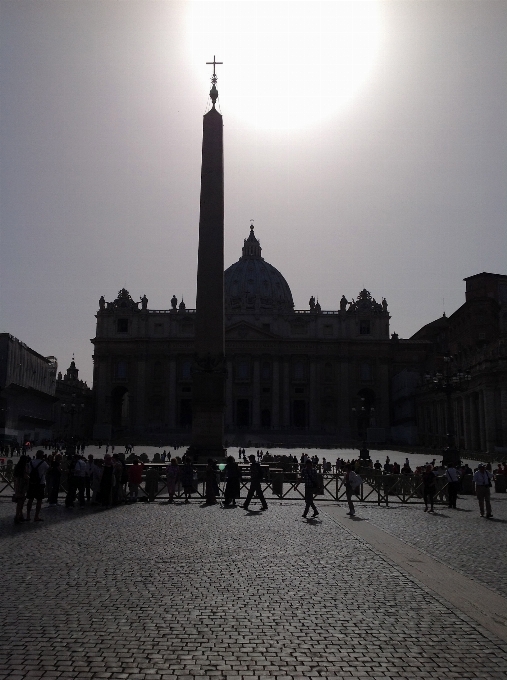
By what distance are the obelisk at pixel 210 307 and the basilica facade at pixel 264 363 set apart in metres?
59.7

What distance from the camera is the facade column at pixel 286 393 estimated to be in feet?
283

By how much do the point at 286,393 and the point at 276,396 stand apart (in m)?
1.39

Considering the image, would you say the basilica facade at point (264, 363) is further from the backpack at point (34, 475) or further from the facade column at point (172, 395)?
the backpack at point (34, 475)

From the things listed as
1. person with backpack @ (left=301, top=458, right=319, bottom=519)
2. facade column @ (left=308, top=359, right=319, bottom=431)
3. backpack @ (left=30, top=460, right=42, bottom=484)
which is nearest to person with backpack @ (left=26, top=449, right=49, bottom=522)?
backpack @ (left=30, top=460, right=42, bottom=484)

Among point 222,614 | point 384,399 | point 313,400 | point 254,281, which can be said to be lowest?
point 222,614

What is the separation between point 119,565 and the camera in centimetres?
892

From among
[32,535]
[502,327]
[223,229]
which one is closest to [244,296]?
[502,327]

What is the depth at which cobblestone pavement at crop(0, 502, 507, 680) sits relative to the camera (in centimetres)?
522

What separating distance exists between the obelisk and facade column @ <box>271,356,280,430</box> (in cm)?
6060

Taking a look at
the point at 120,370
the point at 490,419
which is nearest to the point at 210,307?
the point at 490,419

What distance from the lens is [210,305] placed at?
79.6ft

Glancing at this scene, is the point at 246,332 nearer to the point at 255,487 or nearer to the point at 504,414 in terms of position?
the point at 504,414

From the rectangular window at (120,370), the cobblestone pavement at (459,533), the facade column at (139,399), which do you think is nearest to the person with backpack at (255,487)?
the cobblestone pavement at (459,533)

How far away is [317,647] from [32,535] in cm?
720
